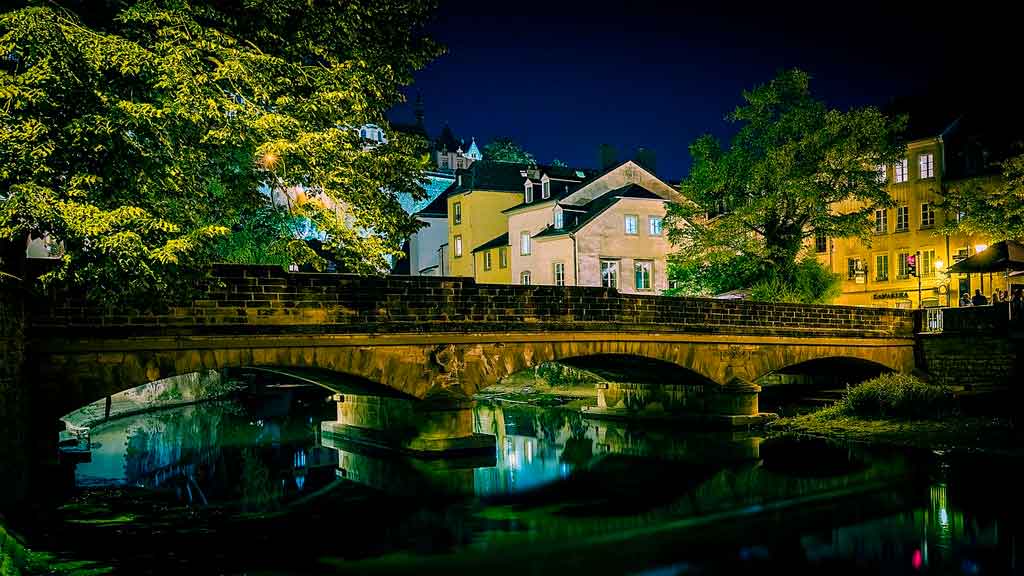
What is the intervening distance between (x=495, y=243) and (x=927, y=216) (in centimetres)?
2481

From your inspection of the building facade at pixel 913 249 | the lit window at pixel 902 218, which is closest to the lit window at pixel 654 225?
the building facade at pixel 913 249

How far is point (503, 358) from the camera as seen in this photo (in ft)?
74.0

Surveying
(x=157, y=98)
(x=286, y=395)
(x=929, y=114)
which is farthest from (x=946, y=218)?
(x=157, y=98)

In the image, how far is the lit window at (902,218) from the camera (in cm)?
4353

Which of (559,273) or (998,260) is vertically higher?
(559,273)

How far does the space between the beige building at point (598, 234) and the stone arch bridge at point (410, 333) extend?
716 inches

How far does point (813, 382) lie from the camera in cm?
3644

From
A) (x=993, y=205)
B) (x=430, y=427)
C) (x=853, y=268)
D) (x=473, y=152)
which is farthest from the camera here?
(x=473, y=152)

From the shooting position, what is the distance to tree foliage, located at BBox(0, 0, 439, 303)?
11.8 meters

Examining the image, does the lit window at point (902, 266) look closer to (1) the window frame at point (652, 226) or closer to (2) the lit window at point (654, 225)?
(1) the window frame at point (652, 226)

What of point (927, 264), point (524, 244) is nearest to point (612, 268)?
point (524, 244)

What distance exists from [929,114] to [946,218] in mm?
7014

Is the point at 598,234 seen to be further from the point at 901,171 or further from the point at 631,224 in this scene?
the point at 901,171

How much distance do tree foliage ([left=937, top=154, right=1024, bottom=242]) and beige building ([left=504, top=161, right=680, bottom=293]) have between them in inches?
547
